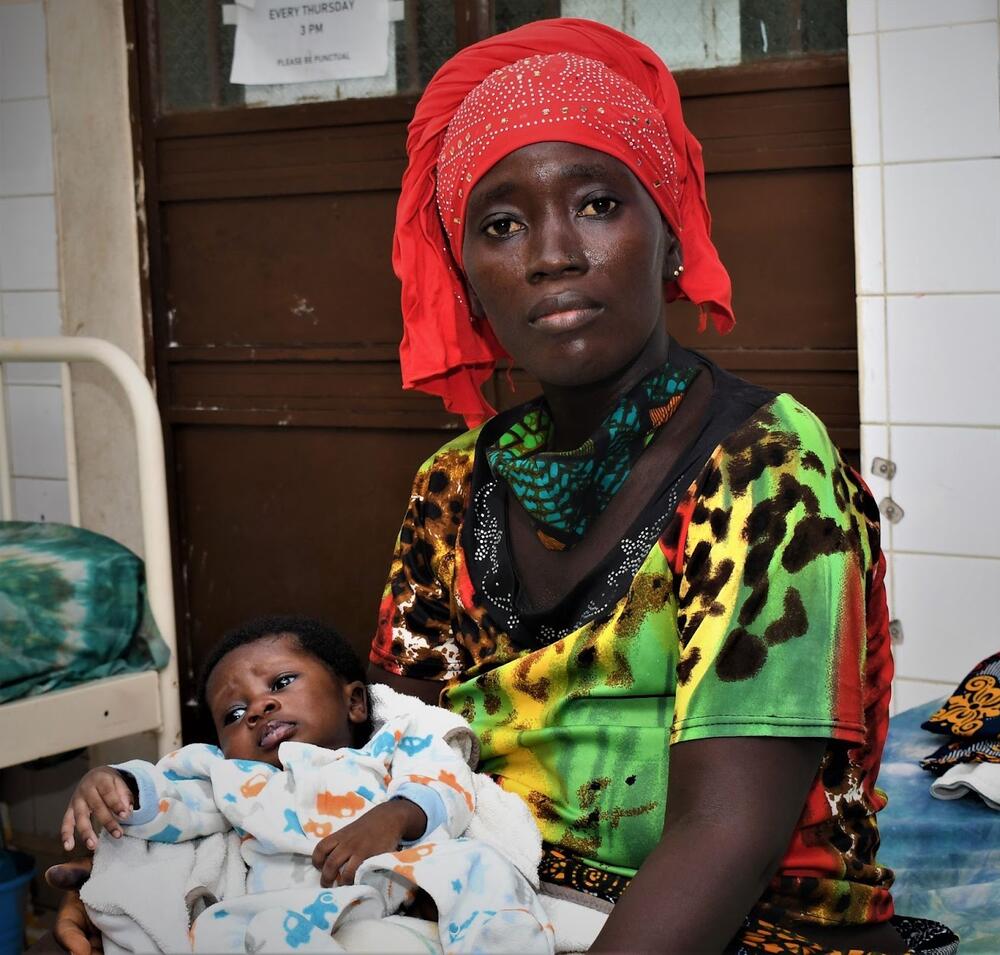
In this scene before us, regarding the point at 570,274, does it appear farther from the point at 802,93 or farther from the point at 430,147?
the point at 802,93

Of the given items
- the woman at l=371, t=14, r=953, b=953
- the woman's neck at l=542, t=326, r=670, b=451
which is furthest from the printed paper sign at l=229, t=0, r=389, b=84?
the woman's neck at l=542, t=326, r=670, b=451

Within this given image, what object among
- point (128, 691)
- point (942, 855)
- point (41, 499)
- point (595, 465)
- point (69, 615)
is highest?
point (595, 465)

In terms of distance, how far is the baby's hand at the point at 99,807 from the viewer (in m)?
1.41

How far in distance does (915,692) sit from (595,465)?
1.56 meters

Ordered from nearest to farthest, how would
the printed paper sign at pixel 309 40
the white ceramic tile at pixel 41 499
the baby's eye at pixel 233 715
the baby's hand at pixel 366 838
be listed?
1. the baby's hand at pixel 366 838
2. the baby's eye at pixel 233 715
3. the printed paper sign at pixel 309 40
4. the white ceramic tile at pixel 41 499

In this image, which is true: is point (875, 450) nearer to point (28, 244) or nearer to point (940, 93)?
point (940, 93)

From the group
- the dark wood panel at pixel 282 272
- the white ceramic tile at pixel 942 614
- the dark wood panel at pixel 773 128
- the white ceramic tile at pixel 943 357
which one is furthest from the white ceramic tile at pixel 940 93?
the dark wood panel at pixel 282 272

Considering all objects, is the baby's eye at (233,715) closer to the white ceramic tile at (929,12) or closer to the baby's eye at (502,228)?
the baby's eye at (502,228)

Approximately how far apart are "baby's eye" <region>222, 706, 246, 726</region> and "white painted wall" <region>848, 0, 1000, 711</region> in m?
1.57

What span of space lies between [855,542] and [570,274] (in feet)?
1.42

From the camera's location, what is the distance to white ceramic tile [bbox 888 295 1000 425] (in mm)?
2564

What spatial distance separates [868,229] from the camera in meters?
2.64

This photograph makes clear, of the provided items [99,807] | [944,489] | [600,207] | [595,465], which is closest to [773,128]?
[944,489]

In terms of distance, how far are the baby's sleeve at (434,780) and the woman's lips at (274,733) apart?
17 cm
